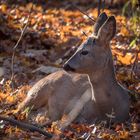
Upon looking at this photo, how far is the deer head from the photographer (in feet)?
25.1

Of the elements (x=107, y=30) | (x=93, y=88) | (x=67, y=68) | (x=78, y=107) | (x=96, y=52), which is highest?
(x=107, y=30)

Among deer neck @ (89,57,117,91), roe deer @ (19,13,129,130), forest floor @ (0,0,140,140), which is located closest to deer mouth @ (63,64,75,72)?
roe deer @ (19,13,129,130)

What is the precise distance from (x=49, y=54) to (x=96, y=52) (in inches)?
138

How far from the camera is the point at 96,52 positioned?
7742 millimetres

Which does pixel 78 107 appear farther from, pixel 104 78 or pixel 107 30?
pixel 107 30

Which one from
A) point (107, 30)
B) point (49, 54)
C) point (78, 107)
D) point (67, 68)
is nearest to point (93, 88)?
point (78, 107)

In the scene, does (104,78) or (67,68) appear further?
(104,78)

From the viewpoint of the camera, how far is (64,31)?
12297mm

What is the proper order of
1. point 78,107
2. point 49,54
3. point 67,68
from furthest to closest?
point 49,54 → point 78,107 → point 67,68

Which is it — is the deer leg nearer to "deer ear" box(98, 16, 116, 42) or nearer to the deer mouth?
the deer mouth

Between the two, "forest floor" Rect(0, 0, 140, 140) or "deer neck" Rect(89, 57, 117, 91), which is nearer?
"forest floor" Rect(0, 0, 140, 140)

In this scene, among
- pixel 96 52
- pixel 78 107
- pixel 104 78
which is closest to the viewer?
pixel 96 52

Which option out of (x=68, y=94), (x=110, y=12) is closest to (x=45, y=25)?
(x=110, y=12)

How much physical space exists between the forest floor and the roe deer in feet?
0.90
